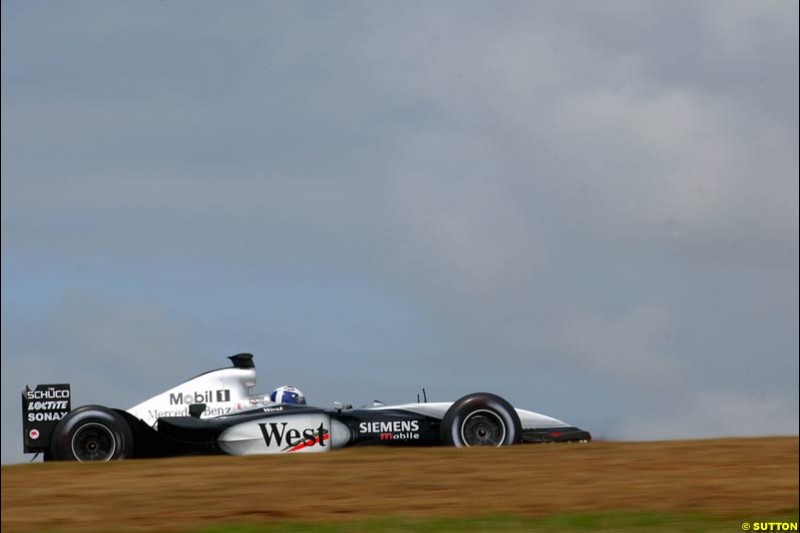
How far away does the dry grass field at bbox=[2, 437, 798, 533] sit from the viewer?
906 cm

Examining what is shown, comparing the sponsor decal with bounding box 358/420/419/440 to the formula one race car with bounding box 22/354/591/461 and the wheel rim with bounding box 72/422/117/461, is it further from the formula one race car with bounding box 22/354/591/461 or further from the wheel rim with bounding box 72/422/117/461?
the wheel rim with bounding box 72/422/117/461

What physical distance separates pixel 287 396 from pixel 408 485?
464 centimetres

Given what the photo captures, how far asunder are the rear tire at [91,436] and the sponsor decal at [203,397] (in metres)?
1.37

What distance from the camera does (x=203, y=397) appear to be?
1442 centimetres

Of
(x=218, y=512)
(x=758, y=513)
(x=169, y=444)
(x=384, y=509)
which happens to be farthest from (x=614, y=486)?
(x=169, y=444)

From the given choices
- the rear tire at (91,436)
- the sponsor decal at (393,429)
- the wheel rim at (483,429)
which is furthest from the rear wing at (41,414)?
the wheel rim at (483,429)

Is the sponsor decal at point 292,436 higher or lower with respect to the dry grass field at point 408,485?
higher

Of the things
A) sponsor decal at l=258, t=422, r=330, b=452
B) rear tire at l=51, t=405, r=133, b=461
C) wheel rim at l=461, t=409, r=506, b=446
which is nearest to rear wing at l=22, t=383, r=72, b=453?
rear tire at l=51, t=405, r=133, b=461

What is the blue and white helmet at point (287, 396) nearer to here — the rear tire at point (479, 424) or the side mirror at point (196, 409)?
the side mirror at point (196, 409)

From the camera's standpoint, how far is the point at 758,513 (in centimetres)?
883

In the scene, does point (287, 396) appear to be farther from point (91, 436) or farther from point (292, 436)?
point (91, 436)

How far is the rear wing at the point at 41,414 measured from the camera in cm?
1360

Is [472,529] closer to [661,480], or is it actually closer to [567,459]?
[661,480]

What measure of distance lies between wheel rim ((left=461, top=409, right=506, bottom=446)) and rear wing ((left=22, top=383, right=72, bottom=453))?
4.75m
